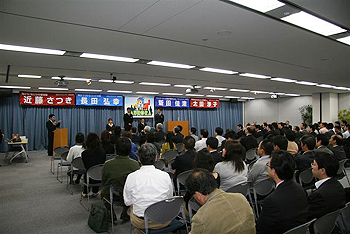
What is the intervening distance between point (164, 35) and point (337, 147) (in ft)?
15.2

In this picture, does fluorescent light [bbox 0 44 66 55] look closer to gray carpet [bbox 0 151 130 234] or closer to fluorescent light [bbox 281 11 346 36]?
gray carpet [bbox 0 151 130 234]

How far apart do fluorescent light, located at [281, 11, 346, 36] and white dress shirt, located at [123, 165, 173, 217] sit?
254cm

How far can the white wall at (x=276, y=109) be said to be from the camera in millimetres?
16416

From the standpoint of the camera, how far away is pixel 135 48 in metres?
4.73

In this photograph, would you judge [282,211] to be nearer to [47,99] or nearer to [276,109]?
[47,99]

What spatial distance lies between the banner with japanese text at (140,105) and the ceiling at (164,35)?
7.21 meters

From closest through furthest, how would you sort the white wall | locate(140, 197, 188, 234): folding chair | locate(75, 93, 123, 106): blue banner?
locate(140, 197, 188, 234): folding chair < locate(75, 93, 123, 106): blue banner < the white wall

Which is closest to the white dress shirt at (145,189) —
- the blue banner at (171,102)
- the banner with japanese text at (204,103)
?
the blue banner at (171,102)

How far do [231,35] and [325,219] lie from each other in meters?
2.91

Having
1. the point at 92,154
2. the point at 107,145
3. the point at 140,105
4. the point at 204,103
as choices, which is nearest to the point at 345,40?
the point at 92,154

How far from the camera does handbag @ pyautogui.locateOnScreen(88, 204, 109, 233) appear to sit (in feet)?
11.7

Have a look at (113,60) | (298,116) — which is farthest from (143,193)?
(298,116)

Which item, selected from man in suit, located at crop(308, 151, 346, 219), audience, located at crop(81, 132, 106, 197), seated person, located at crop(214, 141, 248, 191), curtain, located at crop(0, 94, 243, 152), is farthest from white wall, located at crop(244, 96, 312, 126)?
man in suit, located at crop(308, 151, 346, 219)

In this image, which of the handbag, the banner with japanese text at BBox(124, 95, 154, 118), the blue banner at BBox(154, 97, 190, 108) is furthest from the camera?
the blue banner at BBox(154, 97, 190, 108)
